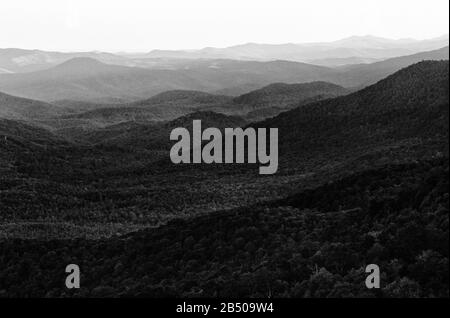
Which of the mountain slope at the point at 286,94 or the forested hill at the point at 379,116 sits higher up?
the mountain slope at the point at 286,94

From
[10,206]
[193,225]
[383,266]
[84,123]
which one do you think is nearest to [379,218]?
[383,266]

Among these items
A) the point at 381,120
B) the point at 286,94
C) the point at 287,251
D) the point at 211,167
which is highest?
the point at 286,94

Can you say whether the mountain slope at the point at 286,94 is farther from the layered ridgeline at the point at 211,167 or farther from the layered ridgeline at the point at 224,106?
the layered ridgeline at the point at 211,167

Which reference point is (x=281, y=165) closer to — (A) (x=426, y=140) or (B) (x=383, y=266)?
(A) (x=426, y=140)

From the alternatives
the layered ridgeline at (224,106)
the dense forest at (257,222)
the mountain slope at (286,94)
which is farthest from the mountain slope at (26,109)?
the dense forest at (257,222)

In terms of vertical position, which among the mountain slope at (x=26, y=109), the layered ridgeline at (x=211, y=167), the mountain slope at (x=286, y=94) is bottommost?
the layered ridgeline at (x=211, y=167)

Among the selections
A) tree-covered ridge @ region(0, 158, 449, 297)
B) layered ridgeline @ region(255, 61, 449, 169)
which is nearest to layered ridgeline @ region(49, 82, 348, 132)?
layered ridgeline @ region(255, 61, 449, 169)

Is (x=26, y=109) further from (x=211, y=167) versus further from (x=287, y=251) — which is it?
(x=287, y=251)

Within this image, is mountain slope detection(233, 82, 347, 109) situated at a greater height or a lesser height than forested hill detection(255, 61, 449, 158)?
greater

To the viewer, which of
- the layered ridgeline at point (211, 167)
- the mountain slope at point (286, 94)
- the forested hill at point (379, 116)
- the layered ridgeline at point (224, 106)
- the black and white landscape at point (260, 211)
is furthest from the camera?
the mountain slope at point (286, 94)

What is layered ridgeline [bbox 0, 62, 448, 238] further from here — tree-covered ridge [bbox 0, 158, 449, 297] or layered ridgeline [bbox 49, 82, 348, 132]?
layered ridgeline [bbox 49, 82, 348, 132]

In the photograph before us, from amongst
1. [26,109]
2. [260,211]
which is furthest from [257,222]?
[26,109]
